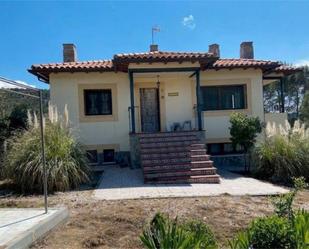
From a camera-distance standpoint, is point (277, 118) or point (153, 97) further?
point (153, 97)

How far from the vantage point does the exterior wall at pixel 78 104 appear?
1647 centimetres

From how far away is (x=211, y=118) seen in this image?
680 inches

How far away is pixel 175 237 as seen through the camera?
3.74 m

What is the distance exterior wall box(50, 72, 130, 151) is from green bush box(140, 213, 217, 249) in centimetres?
1274

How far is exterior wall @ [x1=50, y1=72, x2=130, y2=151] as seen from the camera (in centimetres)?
1647

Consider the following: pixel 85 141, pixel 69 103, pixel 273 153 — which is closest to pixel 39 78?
pixel 69 103

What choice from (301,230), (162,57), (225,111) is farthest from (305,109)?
(301,230)

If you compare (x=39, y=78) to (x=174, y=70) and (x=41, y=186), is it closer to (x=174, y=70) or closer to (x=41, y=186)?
(x=174, y=70)

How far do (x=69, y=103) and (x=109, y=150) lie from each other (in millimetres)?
2865

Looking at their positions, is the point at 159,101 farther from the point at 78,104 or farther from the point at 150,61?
the point at 78,104

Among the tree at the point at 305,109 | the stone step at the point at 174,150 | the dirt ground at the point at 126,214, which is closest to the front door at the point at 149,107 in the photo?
the stone step at the point at 174,150

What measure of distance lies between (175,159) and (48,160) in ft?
14.9

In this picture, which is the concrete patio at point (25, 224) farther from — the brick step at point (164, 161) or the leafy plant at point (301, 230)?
the brick step at point (164, 161)

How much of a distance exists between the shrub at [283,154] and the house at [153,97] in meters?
2.50
